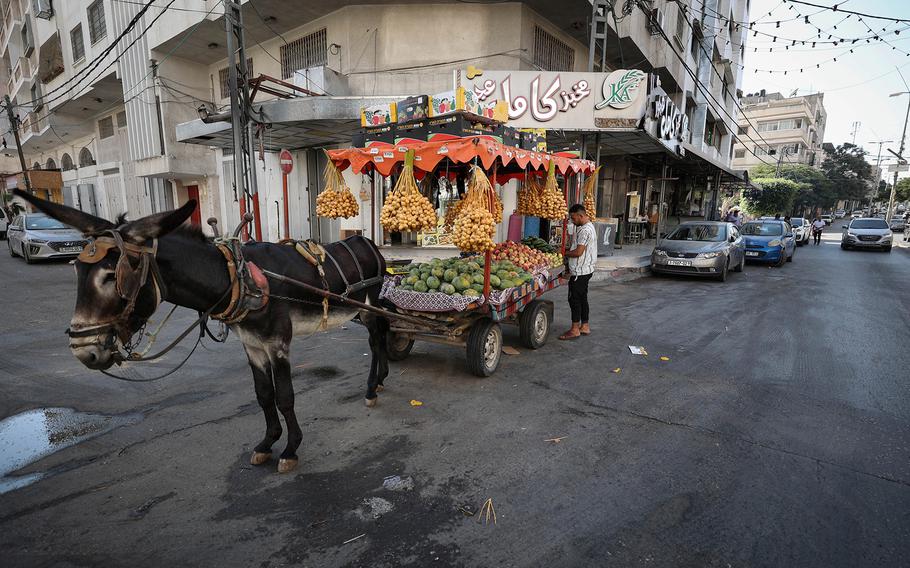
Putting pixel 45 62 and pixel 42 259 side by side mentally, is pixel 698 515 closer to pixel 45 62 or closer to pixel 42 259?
pixel 42 259

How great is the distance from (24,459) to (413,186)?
3921mm

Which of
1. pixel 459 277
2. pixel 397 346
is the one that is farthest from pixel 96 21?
pixel 459 277

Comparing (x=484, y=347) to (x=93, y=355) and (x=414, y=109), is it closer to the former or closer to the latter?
(x=414, y=109)

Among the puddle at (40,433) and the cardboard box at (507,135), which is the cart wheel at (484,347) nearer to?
the cardboard box at (507,135)

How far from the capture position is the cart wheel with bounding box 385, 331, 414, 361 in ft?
17.4

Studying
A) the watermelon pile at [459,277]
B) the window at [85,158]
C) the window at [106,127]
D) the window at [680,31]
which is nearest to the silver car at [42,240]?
the watermelon pile at [459,277]

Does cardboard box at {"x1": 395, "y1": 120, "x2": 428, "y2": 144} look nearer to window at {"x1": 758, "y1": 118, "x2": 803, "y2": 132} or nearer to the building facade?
the building facade

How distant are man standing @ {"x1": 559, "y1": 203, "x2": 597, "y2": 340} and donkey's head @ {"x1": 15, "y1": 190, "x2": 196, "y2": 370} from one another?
510cm

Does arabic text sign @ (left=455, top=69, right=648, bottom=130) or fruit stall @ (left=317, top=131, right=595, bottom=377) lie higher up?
arabic text sign @ (left=455, top=69, right=648, bottom=130)

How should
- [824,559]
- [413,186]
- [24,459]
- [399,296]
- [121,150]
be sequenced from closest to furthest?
1. [824,559]
2. [24,459]
3. [413,186]
4. [399,296]
5. [121,150]

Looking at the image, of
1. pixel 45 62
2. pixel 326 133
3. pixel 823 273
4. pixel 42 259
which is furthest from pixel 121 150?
pixel 823 273

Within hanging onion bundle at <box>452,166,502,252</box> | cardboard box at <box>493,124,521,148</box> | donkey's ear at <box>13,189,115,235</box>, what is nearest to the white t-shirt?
cardboard box at <box>493,124,521,148</box>

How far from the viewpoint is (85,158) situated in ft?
93.1

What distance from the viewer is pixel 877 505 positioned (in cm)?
284
